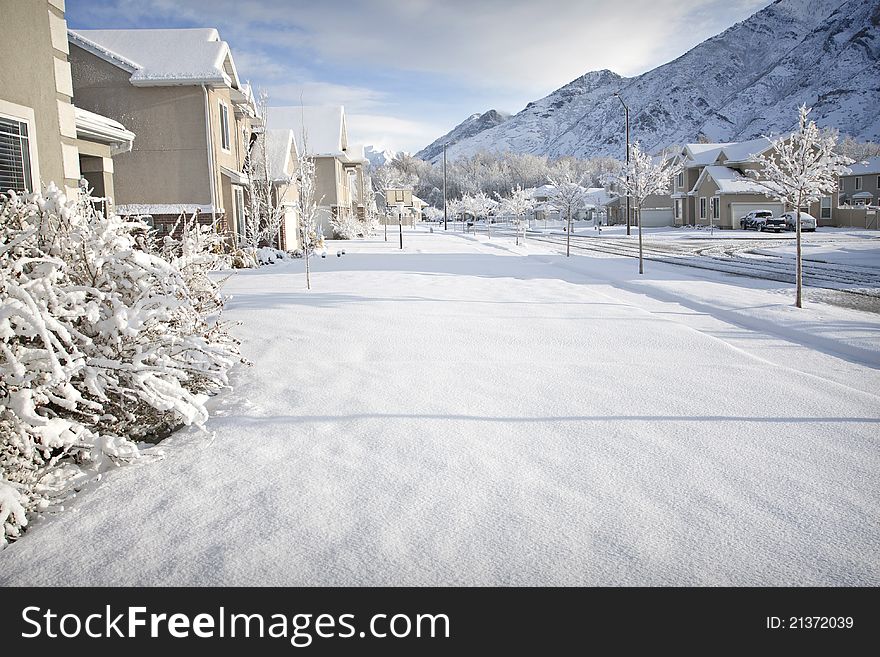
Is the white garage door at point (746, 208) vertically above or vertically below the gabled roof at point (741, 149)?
below

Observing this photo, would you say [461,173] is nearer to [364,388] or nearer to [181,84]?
[181,84]

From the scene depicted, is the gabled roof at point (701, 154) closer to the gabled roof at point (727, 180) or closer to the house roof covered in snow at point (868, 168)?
the gabled roof at point (727, 180)

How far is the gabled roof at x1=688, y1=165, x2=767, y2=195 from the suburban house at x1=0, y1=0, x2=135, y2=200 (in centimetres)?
5160

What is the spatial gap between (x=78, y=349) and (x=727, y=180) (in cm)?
5792

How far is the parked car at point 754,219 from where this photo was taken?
48.2 meters

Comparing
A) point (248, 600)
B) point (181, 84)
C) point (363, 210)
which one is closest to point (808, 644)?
point (248, 600)

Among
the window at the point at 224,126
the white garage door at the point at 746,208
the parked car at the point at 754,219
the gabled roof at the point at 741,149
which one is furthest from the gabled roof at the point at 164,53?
the gabled roof at the point at 741,149

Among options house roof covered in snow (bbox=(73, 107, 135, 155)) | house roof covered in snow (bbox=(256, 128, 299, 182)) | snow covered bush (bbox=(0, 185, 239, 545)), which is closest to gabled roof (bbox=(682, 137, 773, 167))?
house roof covered in snow (bbox=(256, 128, 299, 182))

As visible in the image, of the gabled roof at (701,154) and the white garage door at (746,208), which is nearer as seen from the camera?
the white garage door at (746,208)

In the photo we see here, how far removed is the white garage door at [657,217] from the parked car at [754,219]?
14833mm

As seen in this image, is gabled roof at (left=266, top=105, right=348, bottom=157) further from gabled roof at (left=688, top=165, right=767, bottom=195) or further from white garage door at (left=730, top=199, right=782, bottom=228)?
white garage door at (left=730, top=199, right=782, bottom=228)

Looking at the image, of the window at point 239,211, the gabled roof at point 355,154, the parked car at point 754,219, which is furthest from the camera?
the gabled roof at point 355,154

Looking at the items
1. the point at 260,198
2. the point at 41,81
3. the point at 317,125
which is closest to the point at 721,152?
the point at 317,125

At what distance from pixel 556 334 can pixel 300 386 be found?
4.33 m
